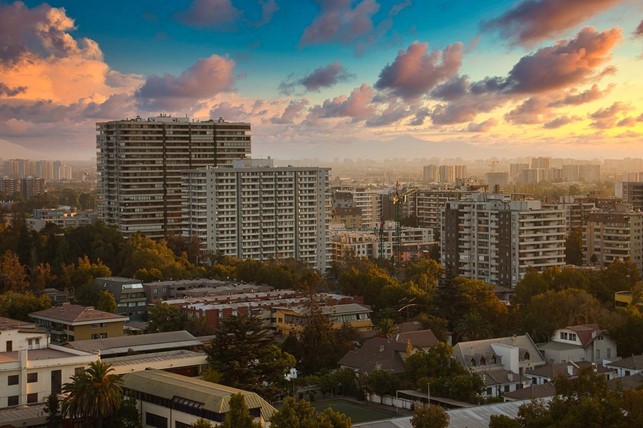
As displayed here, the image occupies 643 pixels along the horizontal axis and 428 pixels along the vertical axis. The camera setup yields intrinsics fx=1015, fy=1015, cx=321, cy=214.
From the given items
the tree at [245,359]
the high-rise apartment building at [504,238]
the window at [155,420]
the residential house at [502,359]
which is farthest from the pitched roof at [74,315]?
the high-rise apartment building at [504,238]

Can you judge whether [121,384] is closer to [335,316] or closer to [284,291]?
[335,316]

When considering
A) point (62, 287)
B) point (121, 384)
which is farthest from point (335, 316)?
point (62, 287)

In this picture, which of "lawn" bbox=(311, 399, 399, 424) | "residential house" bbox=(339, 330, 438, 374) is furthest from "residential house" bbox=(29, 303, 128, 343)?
"lawn" bbox=(311, 399, 399, 424)

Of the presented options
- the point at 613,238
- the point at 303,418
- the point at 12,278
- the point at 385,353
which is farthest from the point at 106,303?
the point at 613,238

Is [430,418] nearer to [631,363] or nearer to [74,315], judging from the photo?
[631,363]

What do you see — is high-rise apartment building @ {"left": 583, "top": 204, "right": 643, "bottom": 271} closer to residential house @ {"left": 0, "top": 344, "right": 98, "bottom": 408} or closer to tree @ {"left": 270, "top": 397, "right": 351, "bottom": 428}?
residential house @ {"left": 0, "top": 344, "right": 98, "bottom": 408}
